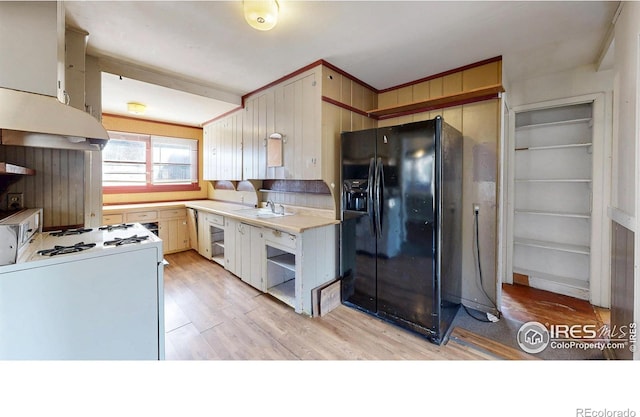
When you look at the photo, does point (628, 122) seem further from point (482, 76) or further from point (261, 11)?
point (261, 11)

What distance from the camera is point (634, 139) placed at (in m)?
1.33

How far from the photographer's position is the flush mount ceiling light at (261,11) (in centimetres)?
148

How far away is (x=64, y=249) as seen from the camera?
1362mm

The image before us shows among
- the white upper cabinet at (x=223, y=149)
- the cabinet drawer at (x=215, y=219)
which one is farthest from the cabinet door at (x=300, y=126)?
the cabinet drawer at (x=215, y=219)

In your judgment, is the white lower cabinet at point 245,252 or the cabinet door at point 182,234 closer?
the white lower cabinet at point 245,252

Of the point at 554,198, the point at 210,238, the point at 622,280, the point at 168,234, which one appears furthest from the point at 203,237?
the point at 554,198

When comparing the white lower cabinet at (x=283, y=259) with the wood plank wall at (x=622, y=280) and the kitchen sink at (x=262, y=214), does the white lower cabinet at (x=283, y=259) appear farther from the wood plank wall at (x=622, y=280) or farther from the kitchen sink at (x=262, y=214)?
the wood plank wall at (x=622, y=280)

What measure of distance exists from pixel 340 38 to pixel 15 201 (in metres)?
2.80

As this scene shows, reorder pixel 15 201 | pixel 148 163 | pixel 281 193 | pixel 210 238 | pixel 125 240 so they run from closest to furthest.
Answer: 1. pixel 125 240
2. pixel 15 201
3. pixel 281 193
4. pixel 210 238
5. pixel 148 163

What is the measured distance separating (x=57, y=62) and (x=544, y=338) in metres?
3.91

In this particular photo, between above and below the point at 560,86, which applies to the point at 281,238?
below

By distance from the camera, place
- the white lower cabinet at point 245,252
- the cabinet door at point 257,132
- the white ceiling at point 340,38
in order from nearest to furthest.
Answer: the white ceiling at point 340,38 < the white lower cabinet at point 245,252 < the cabinet door at point 257,132

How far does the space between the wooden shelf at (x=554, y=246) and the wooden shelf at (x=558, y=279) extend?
33cm
